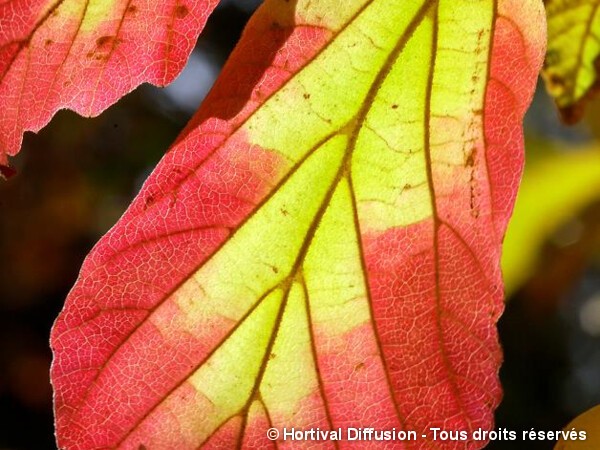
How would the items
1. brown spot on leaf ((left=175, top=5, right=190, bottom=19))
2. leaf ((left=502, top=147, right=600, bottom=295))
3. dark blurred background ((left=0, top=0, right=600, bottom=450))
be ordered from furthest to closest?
dark blurred background ((left=0, top=0, right=600, bottom=450)) < leaf ((left=502, top=147, right=600, bottom=295)) < brown spot on leaf ((left=175, top=5, right=190, bottom=19))

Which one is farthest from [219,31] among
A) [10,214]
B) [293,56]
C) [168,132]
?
[293,56]

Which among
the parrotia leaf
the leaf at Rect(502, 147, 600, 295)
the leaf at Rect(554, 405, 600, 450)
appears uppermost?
the leaf at Rect(502, 147, 600, 295)

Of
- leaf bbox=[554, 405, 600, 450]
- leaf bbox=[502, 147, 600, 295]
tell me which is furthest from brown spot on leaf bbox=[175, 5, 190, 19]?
leaf bbox=[502, 147, 600, 295]

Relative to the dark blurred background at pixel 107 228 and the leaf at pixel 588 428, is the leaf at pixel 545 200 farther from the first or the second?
the leaf at pixel 588 428

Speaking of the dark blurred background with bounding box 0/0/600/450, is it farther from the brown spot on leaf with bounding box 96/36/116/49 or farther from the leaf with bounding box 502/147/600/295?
the brown spot on leaf with bounding box 96/36/116/49

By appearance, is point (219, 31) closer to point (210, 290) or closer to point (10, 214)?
point (10, 214)

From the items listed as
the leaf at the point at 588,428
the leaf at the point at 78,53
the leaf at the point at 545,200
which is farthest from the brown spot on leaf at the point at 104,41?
the leaf at the point at 545,200

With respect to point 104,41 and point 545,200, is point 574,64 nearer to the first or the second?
point 104,41

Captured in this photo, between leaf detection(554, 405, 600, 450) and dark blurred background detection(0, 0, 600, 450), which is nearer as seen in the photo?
leaf detection(554, 405, 600, 450)
